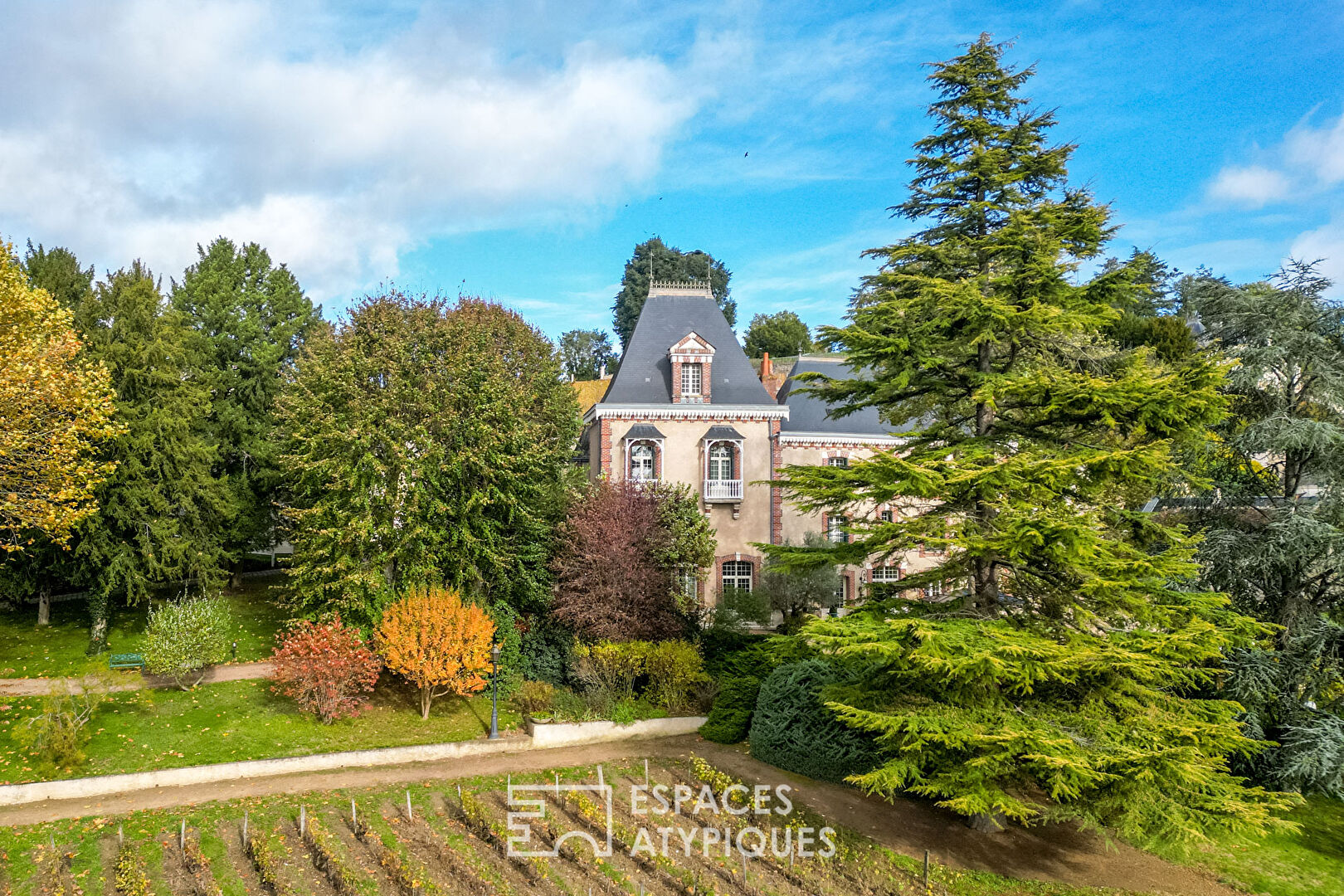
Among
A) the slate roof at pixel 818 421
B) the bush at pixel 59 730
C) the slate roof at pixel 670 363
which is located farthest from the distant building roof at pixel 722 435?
the bush at pixel 59 730

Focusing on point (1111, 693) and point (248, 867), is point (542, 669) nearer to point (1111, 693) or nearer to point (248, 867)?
point (248, 867)

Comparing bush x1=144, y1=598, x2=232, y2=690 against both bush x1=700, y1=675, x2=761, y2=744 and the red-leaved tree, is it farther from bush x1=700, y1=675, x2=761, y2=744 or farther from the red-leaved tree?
bush x1=700, y1=675, x2=761, y2=744

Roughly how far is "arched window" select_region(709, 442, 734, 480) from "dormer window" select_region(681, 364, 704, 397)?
7.27 ft

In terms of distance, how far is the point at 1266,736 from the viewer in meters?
16.5

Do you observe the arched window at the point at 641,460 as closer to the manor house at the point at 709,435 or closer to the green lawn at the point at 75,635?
the manor house at the point at 709,435

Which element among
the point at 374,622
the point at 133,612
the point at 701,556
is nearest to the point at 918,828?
the point at 701,556

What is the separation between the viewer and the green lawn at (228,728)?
56.6ft

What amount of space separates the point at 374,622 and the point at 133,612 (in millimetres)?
12709

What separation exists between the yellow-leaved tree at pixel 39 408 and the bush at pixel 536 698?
11.9m

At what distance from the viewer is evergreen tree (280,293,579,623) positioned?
21.5 meters

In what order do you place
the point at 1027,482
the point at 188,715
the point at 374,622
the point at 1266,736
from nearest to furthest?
the point at 1027,482
the point at 1266,736
the point at 188,715
the point at 374,622

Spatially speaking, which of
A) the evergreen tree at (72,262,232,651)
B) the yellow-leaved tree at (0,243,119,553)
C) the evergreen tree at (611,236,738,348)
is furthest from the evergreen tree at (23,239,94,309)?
the evergreen tree at (611,236,738,348)

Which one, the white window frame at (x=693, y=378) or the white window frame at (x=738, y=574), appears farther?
the white window frame at (x=738, y=574)

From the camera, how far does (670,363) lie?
1171 inches
